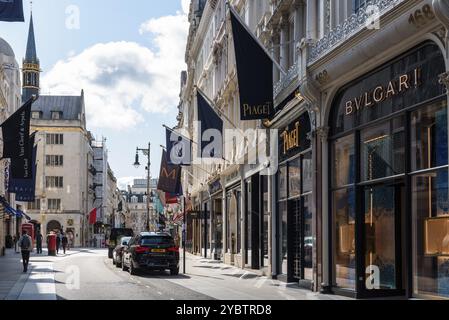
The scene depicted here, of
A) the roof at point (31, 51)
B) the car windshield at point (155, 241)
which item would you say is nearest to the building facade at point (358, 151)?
the car windshield at point (155, 241)

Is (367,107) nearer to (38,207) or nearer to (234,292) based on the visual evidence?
(234,292)

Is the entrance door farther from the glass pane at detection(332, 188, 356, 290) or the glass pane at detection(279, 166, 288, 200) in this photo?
the glass pane at detection(279, 166, 288, 200)

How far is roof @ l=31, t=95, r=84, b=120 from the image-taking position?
116 meters

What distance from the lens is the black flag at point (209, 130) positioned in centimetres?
3241

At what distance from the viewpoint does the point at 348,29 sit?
61.8 ft

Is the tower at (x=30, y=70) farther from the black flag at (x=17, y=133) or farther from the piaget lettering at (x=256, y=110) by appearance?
the piaget lettering at (x=256, y=110)

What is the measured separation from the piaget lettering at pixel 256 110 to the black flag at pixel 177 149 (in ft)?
63.4

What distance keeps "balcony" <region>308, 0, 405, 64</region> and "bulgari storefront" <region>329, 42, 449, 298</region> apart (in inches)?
39.9

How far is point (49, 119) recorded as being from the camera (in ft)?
364

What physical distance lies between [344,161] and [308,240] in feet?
12.8

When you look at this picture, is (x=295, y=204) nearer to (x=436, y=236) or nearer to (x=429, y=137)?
(x=429, y=137)

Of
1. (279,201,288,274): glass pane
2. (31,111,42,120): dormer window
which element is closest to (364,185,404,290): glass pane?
(279,201,288,274): glass pane

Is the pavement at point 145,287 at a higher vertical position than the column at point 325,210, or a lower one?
lower
